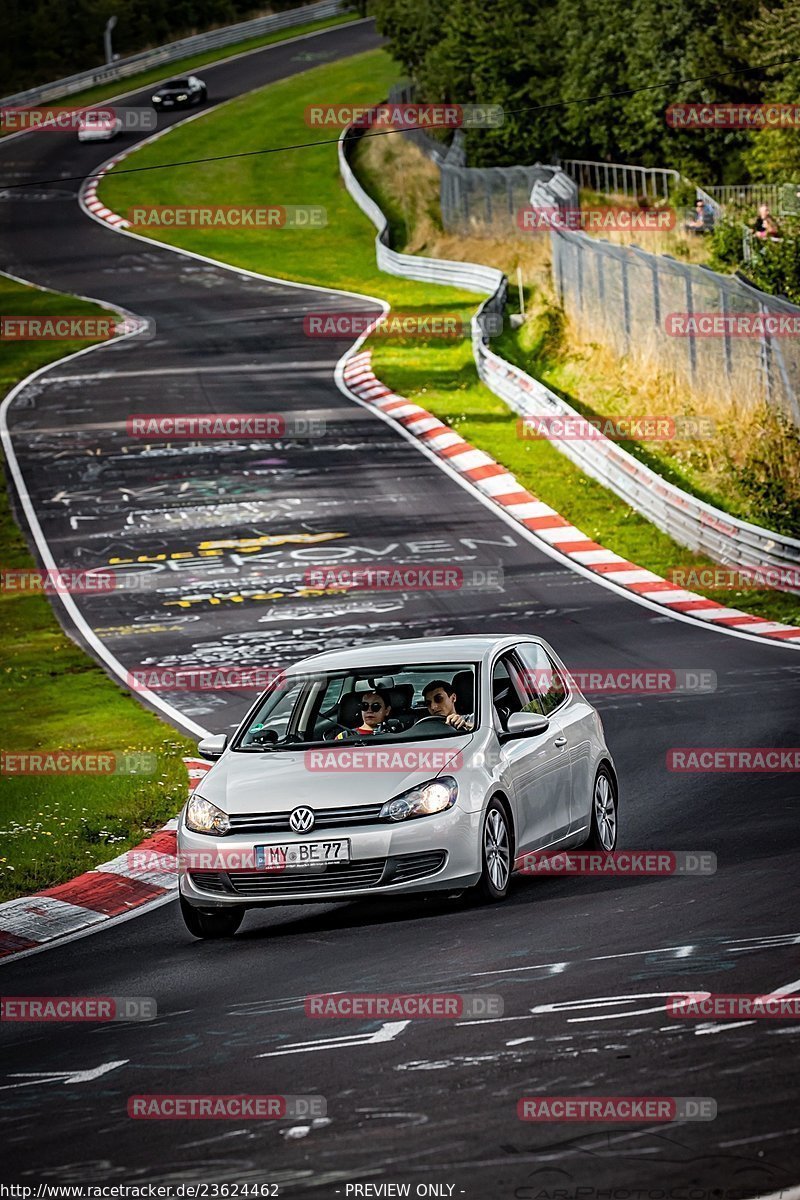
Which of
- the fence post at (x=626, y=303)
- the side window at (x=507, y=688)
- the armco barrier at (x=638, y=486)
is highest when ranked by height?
the side window at (x=507, y=688)

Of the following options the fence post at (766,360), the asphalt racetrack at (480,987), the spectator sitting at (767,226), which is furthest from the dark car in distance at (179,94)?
the asphalt racetrack at (480,987)

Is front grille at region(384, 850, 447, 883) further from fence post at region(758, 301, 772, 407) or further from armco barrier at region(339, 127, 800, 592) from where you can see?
fence post at region(758, 301, 772, 407)

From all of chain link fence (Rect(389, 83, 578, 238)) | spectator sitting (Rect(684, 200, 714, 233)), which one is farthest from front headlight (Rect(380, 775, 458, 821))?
chain link fence (Rect(389, 83, 578, 238))

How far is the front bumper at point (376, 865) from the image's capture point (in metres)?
10.5

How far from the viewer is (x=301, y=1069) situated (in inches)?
308

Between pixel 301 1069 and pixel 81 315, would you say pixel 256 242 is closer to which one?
pixel 81 315

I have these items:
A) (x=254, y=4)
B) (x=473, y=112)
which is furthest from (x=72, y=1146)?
(x=254, y=4)

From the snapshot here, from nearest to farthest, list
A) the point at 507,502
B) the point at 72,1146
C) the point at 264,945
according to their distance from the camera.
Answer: the point at 72,1146 → the point at 264,945 → the point at 507,502

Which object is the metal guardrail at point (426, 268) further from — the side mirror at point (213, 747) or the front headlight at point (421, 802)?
the front headlight at point (421, 802)

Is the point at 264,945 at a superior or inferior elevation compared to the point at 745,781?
superior

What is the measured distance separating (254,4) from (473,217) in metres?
62.4

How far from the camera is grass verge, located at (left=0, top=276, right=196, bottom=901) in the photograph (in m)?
13.9

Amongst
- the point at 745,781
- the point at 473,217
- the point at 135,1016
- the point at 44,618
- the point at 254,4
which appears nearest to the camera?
the point at 135,1016

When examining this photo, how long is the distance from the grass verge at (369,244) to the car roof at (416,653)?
10.9 meters
